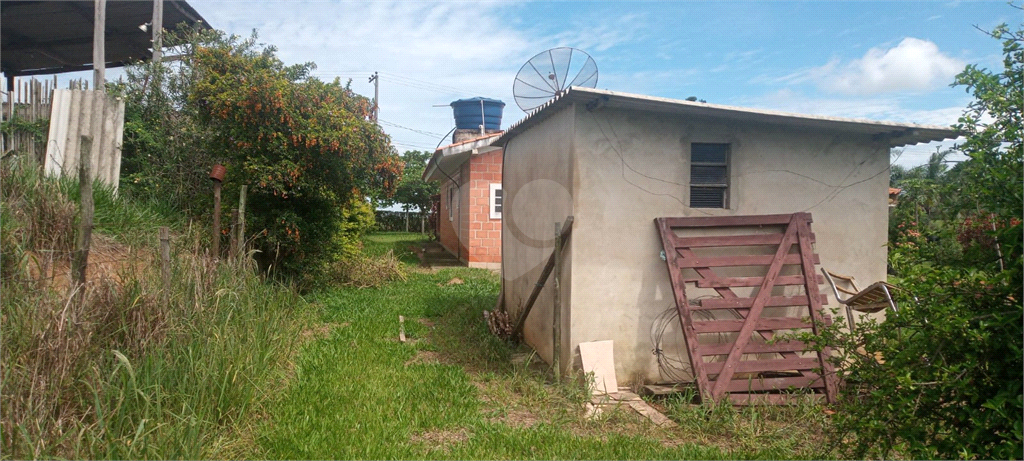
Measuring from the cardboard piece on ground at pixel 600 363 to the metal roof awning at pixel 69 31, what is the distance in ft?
35.7

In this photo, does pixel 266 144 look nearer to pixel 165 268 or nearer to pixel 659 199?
pixel 165 268

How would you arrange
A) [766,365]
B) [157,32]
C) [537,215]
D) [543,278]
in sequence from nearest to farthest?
[766,365]
[543,278]
[537,215]
[157,32]

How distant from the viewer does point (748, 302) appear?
6406 mm

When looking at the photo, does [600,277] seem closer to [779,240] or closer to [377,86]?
[779,240]

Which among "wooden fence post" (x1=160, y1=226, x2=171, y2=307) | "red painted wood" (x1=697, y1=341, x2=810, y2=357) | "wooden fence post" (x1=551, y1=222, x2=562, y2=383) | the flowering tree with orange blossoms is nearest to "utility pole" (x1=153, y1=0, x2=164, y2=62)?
the flowering tree with orange blossoms

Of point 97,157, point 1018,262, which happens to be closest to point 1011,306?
point 1018,262

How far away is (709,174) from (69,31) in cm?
1333

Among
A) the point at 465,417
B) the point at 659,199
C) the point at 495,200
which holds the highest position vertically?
the point at 495,200

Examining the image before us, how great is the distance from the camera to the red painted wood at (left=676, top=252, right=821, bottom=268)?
253 inches

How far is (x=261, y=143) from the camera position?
31.2ft

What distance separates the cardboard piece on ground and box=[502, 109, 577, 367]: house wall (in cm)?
31

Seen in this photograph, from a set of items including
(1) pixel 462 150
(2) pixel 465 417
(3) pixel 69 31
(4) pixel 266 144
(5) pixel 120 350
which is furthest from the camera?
(1) pixel 462 150

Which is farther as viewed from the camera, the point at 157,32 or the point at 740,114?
the point at 157,32

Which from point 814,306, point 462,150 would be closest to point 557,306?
point 814,306
